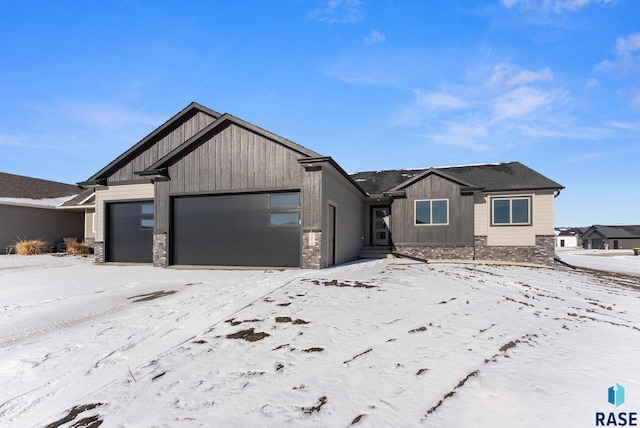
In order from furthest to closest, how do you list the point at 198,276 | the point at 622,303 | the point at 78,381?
the point at 198,276
the point at 622,303
the point at 78,381

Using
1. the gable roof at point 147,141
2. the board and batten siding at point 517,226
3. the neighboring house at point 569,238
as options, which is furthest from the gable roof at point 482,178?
the neighboring house at point 569,238

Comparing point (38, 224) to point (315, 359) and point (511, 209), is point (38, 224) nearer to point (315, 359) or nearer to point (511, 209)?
point (315, 359)

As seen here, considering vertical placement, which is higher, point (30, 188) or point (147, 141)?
point (147, 141)

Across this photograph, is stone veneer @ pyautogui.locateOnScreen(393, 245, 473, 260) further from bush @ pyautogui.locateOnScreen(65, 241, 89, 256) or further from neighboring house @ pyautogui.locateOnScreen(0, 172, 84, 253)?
neighboring house @ pyautogui.locateOnScreen(0, 172, 84, 253)

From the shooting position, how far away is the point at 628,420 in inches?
82.4

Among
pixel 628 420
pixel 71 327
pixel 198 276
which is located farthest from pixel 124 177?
pixel 628 420

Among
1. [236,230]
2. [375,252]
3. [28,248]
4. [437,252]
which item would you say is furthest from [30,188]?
[437,252]

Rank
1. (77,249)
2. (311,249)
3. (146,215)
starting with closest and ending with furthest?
(311,249)
(146,215)
(77,249)

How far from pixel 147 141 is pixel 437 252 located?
13618mm

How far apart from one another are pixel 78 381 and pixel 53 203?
74.2 feet

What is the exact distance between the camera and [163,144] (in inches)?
499

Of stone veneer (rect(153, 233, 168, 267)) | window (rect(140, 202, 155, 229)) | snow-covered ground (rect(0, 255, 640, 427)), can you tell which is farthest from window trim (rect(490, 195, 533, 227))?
window (rect(140, 202, 155, 229))

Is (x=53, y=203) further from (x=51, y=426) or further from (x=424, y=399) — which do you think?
(x=424, y=399)

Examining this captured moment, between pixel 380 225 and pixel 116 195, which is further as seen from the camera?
pixel 380 225
